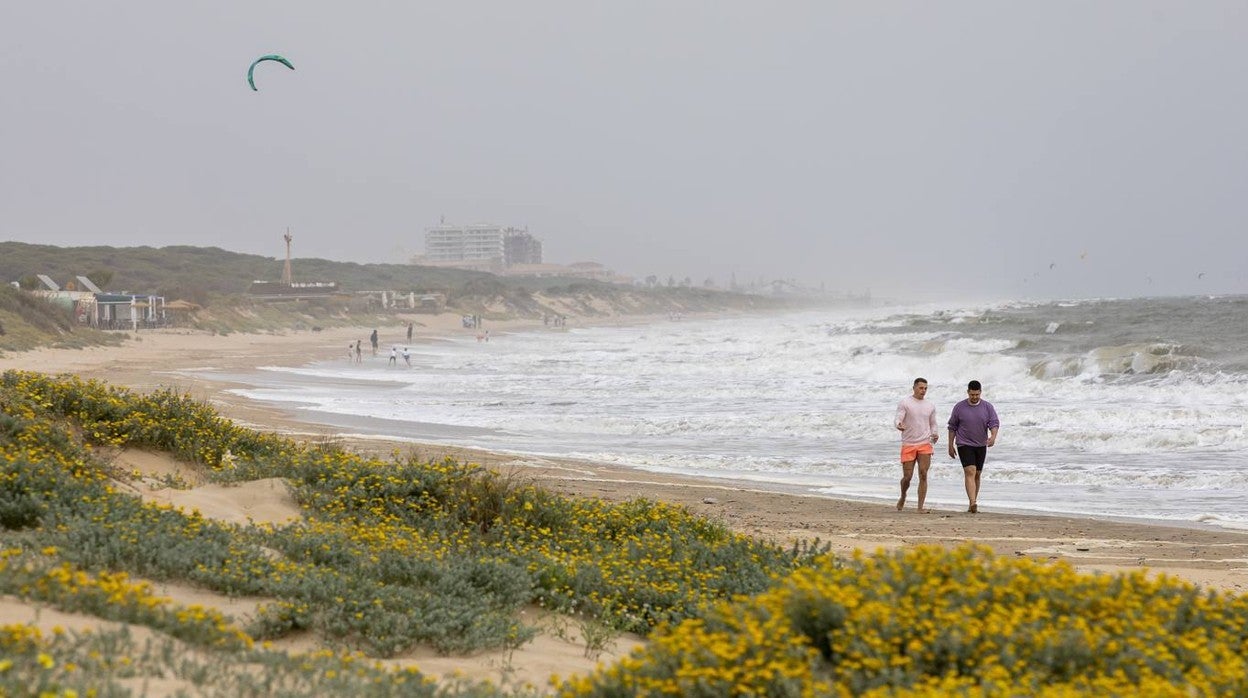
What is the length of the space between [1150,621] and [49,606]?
5037 millimetres

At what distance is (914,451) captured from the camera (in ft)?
42.0

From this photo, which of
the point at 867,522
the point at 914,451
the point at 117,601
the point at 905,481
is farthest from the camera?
the point at 914,451

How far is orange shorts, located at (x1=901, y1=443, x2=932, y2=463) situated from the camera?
502 inches

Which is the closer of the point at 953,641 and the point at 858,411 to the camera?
the point at 953,641

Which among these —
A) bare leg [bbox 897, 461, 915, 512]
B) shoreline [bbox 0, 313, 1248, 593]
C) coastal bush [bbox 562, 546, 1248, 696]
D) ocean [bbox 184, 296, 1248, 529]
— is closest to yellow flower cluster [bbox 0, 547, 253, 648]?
coastal bush [bbox 562, 546, 1248, 696]

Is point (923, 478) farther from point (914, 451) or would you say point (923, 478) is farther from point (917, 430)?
point (917, 430)

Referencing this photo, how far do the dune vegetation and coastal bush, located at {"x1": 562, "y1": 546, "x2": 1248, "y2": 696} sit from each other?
1 centimetres

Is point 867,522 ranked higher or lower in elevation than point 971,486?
lower

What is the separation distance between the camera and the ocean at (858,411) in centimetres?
1470

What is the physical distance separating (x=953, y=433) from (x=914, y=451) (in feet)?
1.66

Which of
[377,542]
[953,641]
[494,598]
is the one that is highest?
[953,641]

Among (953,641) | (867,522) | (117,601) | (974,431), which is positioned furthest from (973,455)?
(117,601)

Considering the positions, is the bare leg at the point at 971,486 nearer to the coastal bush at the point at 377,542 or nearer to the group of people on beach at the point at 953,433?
the group of people on beach at the point at 953,433

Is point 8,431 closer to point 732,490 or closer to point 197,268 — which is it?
point 732,490
